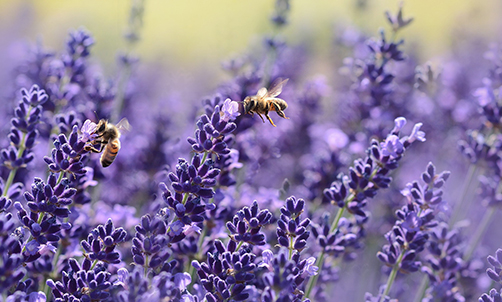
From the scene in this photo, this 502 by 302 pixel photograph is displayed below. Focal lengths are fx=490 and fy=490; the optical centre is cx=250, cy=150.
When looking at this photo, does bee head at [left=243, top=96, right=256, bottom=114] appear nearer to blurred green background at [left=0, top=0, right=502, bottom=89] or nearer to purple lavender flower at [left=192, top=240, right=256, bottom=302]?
purple lavender flower at [left=192, top=240, right=256, bottom=302]

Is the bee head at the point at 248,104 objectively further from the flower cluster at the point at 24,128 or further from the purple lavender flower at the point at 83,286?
the purple lavender flower at the point at 83,286

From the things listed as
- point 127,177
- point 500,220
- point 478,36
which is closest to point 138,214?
point 127,177

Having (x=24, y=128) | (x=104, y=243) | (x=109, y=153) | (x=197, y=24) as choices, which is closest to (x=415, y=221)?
(x=104, y=243)

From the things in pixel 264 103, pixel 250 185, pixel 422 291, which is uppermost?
pixel 264 103

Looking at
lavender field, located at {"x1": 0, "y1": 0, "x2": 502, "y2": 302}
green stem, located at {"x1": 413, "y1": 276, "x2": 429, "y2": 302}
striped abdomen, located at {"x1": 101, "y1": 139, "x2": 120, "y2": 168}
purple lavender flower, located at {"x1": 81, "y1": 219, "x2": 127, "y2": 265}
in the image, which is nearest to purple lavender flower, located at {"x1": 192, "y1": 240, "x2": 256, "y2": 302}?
lavender field, located at {"x1": 0, "y1": 0, "x2": 502, "y2": 302}

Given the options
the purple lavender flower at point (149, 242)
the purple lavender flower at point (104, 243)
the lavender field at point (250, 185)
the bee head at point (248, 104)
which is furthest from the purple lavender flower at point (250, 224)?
the bee head at point (248, 104)

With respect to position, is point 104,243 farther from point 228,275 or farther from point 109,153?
point 109,153
